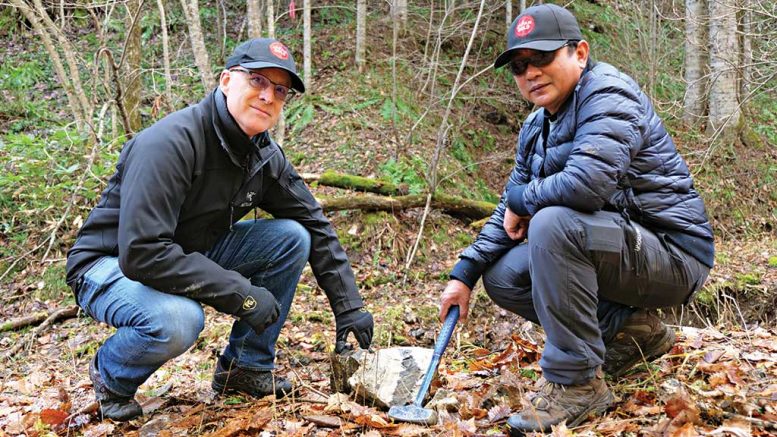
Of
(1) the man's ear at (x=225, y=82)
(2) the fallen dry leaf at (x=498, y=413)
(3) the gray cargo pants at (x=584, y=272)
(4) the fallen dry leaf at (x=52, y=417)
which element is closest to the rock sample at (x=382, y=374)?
(2) the fallen dry leaf at (x=498, y=413)

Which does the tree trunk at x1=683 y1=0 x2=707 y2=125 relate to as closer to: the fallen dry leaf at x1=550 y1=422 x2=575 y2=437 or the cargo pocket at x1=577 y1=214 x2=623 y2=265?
the cargo pocket at x1=577 y1=214 x2=623 y2=265

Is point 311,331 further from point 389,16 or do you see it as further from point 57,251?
point 389,16

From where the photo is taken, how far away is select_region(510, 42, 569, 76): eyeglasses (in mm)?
2535

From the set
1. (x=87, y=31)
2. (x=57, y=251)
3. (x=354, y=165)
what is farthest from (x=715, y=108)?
(x=87, y=31)

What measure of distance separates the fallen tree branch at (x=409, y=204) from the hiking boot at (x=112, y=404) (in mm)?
3806

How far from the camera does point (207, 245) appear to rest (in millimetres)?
3059

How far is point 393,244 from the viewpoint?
6.71 m

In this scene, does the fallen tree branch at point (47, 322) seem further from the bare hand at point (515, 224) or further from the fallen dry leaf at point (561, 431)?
the fallen dry leaf at point (561, 431)

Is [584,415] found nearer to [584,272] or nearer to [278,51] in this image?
[584,272]

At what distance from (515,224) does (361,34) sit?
345 inches

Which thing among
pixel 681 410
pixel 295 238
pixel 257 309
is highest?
pixel 295 238

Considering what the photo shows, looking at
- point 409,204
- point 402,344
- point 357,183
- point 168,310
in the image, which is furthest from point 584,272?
point 357,183

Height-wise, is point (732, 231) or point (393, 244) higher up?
point (393, 244)

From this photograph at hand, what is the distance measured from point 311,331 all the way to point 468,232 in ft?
10.6
